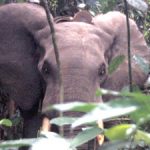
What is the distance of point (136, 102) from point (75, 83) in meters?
2.46

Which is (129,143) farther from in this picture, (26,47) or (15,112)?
(15,112)

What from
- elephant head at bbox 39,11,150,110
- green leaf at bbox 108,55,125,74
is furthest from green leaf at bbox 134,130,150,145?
elephant head at bbox 39,11,150,110

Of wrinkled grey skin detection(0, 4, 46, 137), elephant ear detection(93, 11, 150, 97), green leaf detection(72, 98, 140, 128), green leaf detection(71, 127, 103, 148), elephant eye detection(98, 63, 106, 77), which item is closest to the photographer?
green leaf detection(72, 98, 140, 128)

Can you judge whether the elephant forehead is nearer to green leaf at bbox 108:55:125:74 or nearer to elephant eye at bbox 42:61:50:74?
elephant eye at bbox 42:61:50:74

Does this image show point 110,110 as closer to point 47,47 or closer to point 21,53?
point 47,47

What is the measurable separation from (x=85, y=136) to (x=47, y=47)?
281 cm

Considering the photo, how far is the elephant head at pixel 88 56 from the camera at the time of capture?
11.3 ft

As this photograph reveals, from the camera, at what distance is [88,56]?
3.66m

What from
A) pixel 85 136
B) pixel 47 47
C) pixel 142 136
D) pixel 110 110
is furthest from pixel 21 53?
pixel 110 110

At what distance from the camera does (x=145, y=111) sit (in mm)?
921

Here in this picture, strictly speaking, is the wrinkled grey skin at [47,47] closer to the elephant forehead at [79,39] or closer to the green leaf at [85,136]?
the elephant forehead at [79,39]

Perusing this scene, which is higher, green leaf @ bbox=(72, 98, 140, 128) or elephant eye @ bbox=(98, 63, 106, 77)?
green leaf @ bbox=(72, 98, 140, 128)

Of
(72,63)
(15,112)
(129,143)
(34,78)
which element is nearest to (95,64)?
(72,63)

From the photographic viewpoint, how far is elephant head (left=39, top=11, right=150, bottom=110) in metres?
3.43
